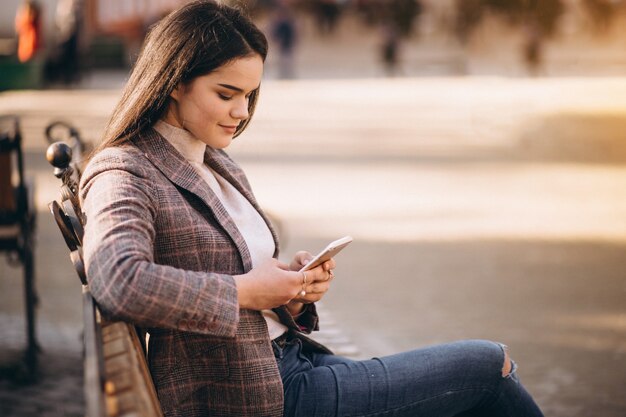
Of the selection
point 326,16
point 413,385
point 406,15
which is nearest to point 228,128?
point 413,385

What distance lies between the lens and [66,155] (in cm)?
272

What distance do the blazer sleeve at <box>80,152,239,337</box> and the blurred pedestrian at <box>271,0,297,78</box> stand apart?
2669cm

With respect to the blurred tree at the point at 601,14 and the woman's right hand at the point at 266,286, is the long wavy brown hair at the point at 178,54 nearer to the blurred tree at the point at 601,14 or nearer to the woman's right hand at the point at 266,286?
the woman's right hand at the point at 266,286

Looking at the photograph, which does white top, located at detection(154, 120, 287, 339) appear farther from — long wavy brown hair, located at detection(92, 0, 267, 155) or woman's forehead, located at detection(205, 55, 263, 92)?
woman's forehead, located at detection(205, 55, 263, 92)

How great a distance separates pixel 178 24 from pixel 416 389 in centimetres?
Answer: 111

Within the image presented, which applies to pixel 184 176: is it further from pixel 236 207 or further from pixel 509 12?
pixel 509 12

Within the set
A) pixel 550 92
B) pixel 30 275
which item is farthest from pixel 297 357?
pixel 550 92

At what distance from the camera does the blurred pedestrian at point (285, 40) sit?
2914 cm

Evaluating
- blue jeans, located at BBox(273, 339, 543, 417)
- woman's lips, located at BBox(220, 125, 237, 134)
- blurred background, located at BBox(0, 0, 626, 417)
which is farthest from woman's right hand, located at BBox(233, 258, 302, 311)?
blurred background, located at BBox(0, 0, 626, 417)

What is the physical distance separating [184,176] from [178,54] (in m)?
0.31

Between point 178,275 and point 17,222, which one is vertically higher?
point 178,275

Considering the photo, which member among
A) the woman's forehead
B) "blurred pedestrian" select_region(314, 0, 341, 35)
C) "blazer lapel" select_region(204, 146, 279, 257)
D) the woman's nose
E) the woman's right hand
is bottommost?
"blurred pedestrian" select_region(314, 0, 341, 35)

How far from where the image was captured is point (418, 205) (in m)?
9.54

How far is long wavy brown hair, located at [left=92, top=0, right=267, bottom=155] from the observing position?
Result: 2422 millimetres
